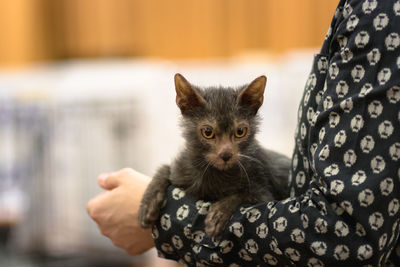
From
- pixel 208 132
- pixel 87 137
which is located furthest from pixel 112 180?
pixel 87 137

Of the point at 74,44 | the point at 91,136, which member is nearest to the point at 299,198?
the point at 91,136

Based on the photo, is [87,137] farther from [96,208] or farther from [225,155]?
[225,155]

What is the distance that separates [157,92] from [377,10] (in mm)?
2092

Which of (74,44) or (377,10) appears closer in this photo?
(377,10)

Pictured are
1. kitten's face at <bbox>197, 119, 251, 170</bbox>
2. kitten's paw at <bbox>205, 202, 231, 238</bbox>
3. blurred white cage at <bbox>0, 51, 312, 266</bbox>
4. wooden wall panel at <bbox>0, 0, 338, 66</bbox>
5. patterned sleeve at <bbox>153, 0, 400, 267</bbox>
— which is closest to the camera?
patterned sleeve at <bbox>153, 0, 400, 267</bbox>

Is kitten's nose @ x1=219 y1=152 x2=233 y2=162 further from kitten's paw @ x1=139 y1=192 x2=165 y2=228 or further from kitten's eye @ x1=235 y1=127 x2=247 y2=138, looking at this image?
kitten's paw @ x1=139 y1=192 x2=165 y2=228

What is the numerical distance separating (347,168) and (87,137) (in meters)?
2.32

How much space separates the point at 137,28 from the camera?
386cm

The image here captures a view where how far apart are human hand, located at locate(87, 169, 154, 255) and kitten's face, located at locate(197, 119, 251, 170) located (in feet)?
0.62

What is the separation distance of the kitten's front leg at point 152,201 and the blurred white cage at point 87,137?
1.48m

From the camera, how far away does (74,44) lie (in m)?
3.99

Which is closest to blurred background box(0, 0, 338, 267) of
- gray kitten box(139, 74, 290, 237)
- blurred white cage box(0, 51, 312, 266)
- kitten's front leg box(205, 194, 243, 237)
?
blurred white cage box(0, 51, 312, 266)

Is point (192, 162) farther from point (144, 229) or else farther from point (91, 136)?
point (91, 136)

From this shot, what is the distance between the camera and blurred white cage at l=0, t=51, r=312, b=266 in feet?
8.61
